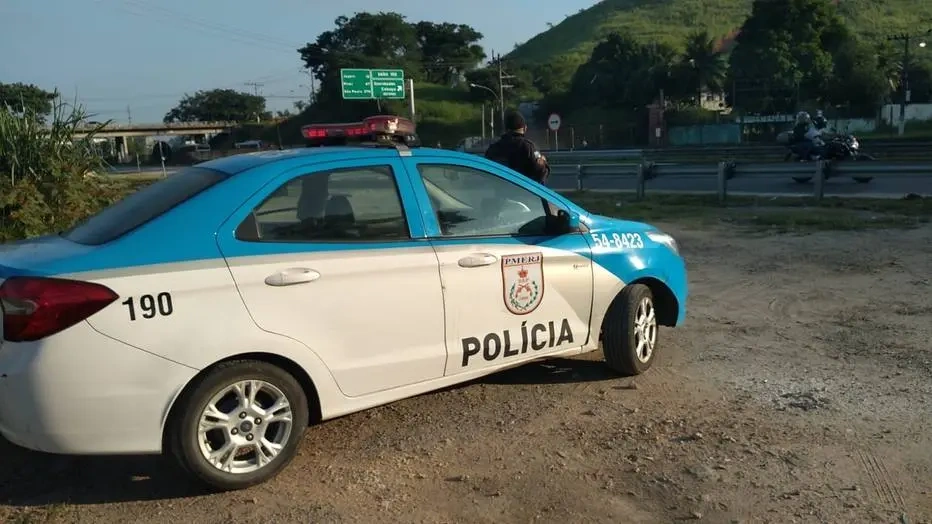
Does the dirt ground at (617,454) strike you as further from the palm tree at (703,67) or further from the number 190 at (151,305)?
the palm tree at (703,67)

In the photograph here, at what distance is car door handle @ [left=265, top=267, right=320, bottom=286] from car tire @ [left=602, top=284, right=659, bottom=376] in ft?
7.03

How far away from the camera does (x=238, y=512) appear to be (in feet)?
11.8

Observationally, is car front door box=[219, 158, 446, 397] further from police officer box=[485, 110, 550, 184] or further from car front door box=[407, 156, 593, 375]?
police officer box=[485, 110, 550, 184]

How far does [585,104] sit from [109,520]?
8043cm

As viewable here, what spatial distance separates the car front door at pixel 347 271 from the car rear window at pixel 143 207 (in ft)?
1.06

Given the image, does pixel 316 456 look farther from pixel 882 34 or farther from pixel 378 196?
pixel 882 34

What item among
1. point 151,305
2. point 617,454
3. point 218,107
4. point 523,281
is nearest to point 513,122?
point 523,281

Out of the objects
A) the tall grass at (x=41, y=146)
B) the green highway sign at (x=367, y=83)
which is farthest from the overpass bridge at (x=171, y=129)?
the tall grass at (x=41, y=146)

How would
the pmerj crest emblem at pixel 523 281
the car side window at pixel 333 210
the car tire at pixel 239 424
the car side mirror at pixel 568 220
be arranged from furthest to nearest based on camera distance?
the car side mirror at pixel 568 220, the pmerj crest emblem at pixel 523 281, the car side window at pixel 333 210, the car tire at pixel 239 424

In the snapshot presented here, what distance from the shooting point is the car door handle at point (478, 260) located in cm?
441

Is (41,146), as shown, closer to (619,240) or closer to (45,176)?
(45,176)

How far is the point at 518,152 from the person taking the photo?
25.9 feet

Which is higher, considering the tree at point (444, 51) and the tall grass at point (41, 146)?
the tree at point (444, 51)

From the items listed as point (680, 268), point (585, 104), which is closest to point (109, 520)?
point (680, 268)
